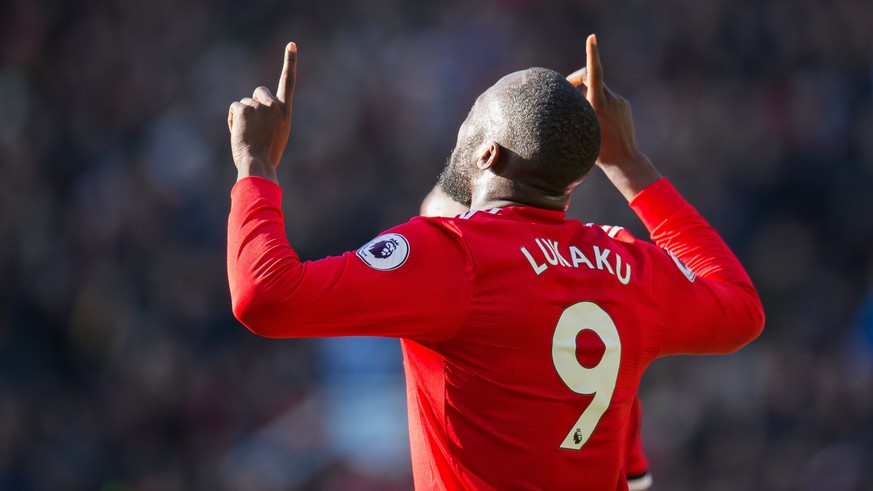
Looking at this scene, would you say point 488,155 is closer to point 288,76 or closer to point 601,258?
point 601,258

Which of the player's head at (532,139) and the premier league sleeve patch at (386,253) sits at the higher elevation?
the player's head at (532,139)

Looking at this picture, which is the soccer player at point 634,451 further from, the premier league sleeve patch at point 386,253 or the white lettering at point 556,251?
the premier league sleeve patch at point 386,253

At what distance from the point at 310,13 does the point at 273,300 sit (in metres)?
8.46

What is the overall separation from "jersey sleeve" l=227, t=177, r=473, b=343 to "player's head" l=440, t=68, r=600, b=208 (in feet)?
0.87

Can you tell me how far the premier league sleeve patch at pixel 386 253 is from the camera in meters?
2.12

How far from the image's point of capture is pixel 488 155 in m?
2.40

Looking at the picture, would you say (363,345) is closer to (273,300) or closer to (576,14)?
(576,14)

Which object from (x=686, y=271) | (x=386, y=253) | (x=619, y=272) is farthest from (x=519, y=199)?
(x=686, y=271)

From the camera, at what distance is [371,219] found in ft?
29.2

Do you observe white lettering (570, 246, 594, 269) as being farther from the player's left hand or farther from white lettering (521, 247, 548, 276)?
the player's left hand

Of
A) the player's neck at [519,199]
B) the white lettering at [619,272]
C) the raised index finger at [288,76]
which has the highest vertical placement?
the raised index finger at [288,76]

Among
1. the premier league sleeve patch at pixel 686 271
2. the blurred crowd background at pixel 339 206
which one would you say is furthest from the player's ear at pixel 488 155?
the blurred crowd background at pixel 339 206

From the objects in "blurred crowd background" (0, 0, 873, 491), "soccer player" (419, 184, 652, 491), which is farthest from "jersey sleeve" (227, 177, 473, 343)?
"blurred crowd background" (0, 0, 873, 491)

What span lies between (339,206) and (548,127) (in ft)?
22.1
